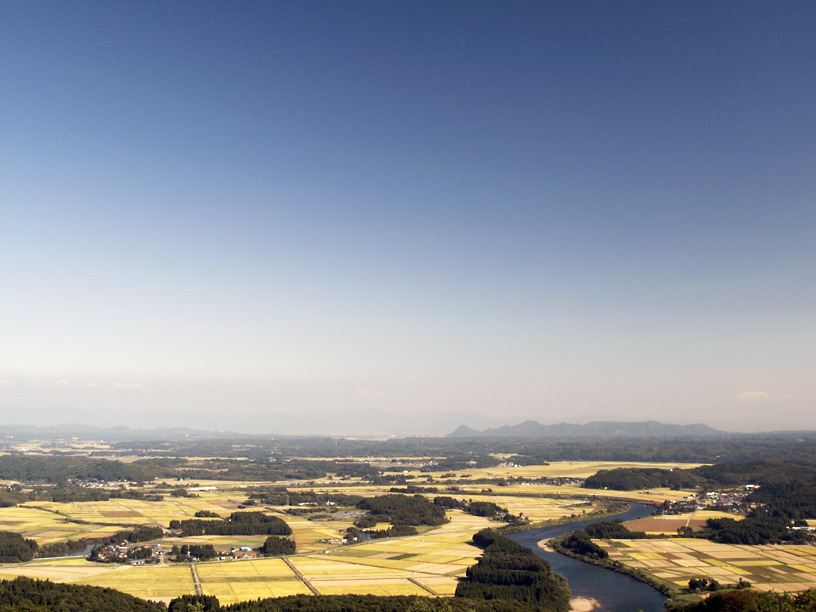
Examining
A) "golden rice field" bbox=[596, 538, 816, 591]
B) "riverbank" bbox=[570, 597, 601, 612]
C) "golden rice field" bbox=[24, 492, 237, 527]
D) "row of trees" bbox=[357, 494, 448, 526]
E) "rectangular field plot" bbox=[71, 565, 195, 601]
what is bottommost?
"golden rice field" bbox=[24, 492, 237, 527]

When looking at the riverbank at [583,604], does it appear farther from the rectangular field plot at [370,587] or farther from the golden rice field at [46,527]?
the golden rice field at [46,527]

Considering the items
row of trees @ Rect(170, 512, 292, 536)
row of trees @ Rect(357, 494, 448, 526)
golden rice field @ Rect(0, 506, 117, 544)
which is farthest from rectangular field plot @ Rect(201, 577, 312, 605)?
row of trees @ Rect(357, 494, 448, 526)

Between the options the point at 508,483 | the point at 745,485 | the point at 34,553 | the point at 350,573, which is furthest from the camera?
the point at 508,483

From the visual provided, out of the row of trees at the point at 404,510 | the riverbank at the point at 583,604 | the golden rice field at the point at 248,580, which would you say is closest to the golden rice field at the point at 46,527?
the golden rice field at the point at 248,580

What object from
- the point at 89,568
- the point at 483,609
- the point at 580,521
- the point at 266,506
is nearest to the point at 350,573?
the point at 483,609

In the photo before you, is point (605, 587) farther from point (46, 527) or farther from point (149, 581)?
point (46, 527)

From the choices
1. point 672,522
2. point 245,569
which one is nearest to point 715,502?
point 672,522

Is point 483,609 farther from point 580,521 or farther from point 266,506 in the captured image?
point 266,506

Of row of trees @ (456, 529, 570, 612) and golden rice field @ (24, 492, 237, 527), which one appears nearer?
row of trees @ (456, 529, 570, 612)

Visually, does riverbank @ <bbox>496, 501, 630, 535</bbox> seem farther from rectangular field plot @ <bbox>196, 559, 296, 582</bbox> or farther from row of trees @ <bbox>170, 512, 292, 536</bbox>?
rectangular field plot @ <bbox>196, 559, 296, 582</bbox>
